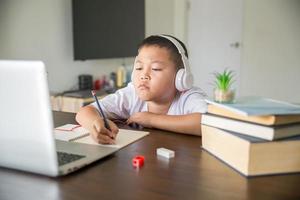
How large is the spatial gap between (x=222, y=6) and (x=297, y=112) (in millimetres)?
4005

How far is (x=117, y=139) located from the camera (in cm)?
108

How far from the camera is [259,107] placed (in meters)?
0.85

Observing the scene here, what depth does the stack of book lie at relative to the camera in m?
0.78

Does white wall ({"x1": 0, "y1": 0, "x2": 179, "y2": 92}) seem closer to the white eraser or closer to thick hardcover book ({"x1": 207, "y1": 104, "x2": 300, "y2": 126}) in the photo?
the white eraser

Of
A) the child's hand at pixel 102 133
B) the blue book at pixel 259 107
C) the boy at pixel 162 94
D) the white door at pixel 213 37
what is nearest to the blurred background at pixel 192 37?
the white door at pixel 213 37

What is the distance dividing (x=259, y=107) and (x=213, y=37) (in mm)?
4008

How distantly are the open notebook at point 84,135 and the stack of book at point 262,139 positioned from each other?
1.02 feet

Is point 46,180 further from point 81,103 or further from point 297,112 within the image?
point 81,103

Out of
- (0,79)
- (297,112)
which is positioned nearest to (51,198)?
(0,79)

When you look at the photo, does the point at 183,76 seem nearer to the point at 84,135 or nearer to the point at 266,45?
the point at 84,135

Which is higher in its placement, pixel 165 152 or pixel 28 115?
pixel 28 115

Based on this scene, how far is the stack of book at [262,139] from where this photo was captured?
78 cm

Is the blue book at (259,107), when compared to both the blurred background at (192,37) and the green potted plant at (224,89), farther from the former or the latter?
the blurred background at (192,37)

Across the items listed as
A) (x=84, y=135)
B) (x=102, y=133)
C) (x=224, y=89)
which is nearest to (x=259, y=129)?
(x=224, y=89)
